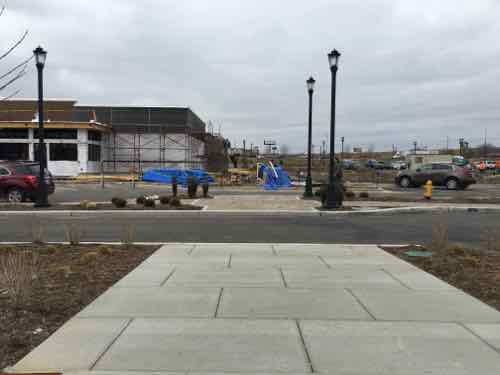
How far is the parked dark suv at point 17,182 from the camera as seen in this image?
732 inches

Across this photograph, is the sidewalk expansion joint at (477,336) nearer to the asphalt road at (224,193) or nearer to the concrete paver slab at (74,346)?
the concrete paver slab at (74,346)

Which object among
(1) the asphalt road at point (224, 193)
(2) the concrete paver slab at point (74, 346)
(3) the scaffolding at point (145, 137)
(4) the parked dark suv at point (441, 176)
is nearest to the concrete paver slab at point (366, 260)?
(2) the concrete paver slab at point (74, 346)

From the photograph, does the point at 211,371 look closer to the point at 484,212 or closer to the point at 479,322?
the point at 479,322

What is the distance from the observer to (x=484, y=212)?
17.5 m

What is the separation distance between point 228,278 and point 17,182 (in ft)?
48.7

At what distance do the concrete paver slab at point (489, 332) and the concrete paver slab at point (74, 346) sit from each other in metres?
3.53

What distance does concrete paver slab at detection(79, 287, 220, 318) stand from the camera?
16.9 ft

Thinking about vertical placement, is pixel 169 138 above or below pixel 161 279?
above

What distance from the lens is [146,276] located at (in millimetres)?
6883

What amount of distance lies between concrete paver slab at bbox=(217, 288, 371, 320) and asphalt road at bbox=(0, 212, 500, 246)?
179 inches

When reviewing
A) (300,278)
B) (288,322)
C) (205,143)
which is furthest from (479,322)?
(205,143)

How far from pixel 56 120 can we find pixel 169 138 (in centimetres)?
1030

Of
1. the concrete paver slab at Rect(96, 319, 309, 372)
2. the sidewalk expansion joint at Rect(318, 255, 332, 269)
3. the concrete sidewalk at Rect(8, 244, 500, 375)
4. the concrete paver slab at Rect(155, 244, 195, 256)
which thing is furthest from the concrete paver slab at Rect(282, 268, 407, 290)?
the concrete paver slab at Rect(155, 244, 195, 256)

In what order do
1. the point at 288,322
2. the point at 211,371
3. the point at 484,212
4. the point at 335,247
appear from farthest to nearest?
the point at 484,212 → the point at 335,247 → the point at 288,322 → the point at 211,371
